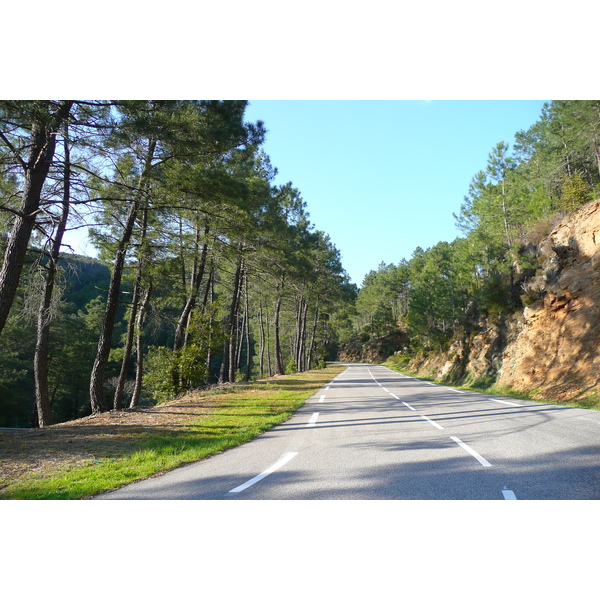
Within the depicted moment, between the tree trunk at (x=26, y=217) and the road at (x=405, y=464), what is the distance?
5.12 metres

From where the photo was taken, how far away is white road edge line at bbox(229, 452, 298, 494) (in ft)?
14.1

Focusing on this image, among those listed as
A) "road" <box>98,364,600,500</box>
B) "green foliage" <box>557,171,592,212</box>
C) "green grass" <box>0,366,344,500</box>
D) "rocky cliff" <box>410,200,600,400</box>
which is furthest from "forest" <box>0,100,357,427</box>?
"green foliage" <box>557,171,592,212</box>

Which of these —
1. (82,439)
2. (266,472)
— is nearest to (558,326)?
(266,472)

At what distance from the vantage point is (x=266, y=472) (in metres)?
4.99

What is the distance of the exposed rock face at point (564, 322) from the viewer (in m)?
14.3

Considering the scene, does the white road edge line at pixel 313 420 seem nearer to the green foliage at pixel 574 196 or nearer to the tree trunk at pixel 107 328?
the tree trunk at pixel 107 328

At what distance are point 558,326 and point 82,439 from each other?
18635 mm

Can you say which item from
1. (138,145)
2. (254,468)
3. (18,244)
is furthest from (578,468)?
(18,244)

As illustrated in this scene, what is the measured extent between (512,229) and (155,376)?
31.5 m

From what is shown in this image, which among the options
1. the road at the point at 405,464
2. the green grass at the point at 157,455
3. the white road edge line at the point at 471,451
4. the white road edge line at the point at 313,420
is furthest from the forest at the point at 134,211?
the white road edge line at the point at 471,451

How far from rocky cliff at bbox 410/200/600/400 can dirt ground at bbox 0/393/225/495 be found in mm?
13608

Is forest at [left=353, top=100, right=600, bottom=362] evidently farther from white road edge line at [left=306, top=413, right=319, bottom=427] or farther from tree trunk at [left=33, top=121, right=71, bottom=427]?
tree trunk at [left=33, top=121, right=71, bottom=427]

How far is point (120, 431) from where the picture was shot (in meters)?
8.80
